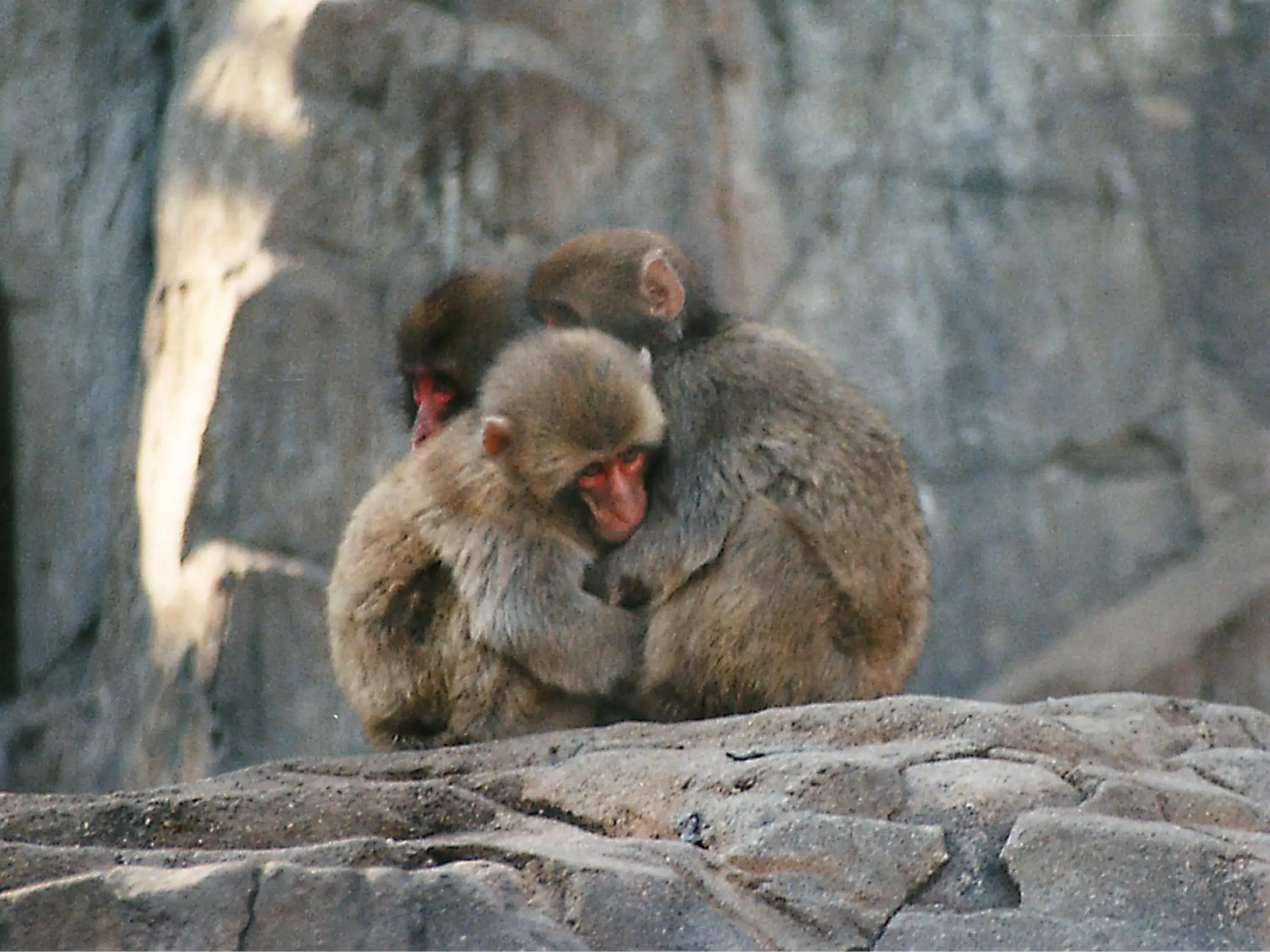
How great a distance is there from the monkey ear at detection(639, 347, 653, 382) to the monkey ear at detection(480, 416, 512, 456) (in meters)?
0.41

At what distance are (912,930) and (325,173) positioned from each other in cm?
512

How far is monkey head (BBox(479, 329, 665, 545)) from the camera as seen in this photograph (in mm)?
4934

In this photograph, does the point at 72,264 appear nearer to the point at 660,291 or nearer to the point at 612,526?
the point at 660,291

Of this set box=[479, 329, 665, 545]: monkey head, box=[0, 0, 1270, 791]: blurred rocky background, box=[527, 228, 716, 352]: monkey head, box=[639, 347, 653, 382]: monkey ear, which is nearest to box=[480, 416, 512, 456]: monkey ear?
box=[479, 329, 665, 545]: monkey head

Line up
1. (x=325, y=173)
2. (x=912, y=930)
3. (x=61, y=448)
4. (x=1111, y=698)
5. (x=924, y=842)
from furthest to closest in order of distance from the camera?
1. (x=61, y=448)
2. (x=325, y=173)
3. (x=1111, y=698)
4. (x=924, y=842)
5. (x=912, y=930)

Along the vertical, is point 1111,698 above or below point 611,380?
below

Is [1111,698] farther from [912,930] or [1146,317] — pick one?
[1146,317]

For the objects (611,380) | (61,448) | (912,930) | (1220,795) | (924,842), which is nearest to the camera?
(912,930)

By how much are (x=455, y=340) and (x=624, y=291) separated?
23.9 inches

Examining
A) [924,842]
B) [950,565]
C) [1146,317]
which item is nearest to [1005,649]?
[950,565]

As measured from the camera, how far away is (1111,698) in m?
5.35

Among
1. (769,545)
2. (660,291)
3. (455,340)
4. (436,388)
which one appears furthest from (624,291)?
(769,545)

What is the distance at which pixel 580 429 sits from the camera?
A: 491 cm

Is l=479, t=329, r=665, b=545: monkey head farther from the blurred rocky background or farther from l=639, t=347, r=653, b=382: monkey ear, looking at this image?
the blurred rocky background
